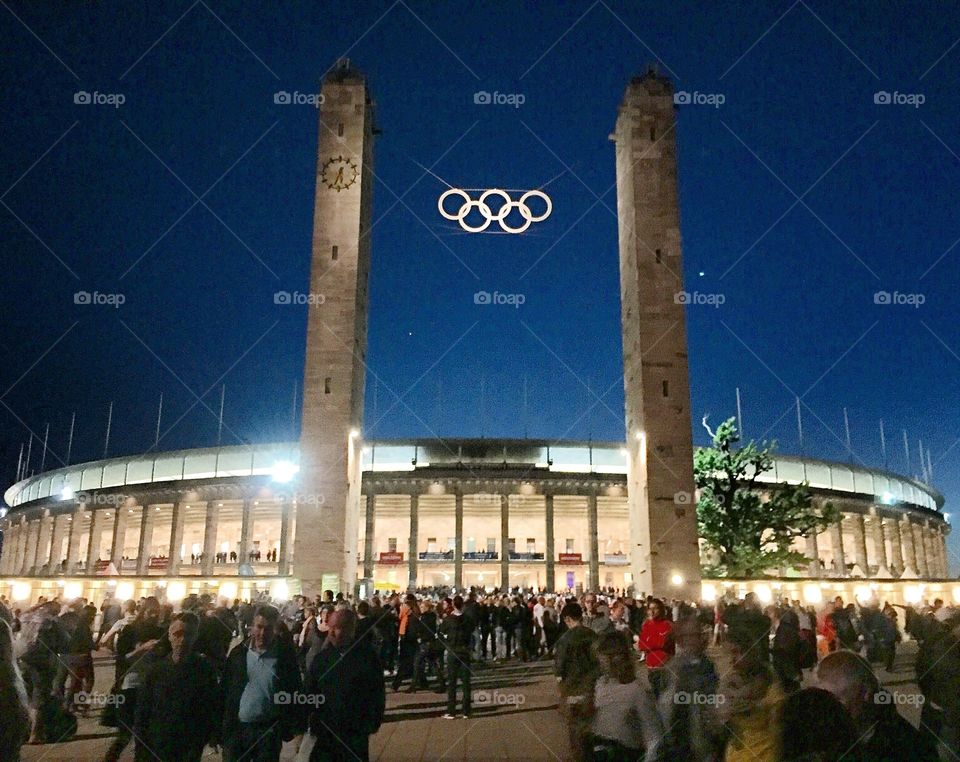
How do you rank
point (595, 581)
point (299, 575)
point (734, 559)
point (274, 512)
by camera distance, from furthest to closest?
1. point (274, 512)
2. point (595, 581)
3. point (734, 559)
4. point (299, 575)

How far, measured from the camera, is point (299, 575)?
3706 cm

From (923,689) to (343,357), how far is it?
109 feet

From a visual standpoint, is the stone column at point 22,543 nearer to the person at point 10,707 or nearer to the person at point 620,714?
the person at point 10,707

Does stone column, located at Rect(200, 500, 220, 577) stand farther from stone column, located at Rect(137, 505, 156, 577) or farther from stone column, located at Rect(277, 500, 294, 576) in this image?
stone column, located at Rect(277, 500, 294, 576)

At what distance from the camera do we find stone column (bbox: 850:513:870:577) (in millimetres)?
81188

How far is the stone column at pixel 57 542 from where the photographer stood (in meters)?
87.5

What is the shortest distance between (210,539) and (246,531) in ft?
15.7

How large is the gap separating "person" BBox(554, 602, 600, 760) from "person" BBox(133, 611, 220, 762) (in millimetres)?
3265

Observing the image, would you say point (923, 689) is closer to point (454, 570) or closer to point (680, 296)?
point (680, 296)

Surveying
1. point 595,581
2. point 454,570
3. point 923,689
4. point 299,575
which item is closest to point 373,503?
point 454,570

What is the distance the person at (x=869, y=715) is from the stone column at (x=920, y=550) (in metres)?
103

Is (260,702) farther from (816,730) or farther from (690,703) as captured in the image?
(816,730)

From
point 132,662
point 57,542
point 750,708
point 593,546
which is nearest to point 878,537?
point 593,546

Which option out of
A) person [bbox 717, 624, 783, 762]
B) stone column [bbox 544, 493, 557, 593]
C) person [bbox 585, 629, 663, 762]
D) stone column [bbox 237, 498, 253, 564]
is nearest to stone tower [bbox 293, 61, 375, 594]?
person [bbox 717, 624, 783, 762]
